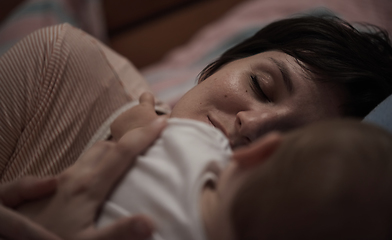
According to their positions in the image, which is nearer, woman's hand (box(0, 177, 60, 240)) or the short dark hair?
woman's hand (box(0, 177, 60, 240))

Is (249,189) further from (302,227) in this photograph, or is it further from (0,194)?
(0,194)

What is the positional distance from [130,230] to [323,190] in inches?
11.5

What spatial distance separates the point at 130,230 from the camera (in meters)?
0.47

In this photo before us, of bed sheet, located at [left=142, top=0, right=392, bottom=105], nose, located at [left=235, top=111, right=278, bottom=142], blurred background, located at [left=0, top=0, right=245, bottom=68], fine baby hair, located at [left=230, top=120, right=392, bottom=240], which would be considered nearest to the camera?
fine baby hair, located at [left=230, top=120, right=392, bottom=240]

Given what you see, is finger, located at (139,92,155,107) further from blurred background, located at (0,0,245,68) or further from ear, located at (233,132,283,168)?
blurred background, located at (0,0,245,68)

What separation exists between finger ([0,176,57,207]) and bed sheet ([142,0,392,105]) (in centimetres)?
73

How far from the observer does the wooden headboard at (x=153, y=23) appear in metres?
2.12

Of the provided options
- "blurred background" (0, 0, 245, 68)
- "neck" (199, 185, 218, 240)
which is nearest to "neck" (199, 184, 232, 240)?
"neck" (199, 185, 218, 240)

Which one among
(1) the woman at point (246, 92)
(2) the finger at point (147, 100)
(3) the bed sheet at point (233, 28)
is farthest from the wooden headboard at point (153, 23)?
(2) the finger at point (147, 100)

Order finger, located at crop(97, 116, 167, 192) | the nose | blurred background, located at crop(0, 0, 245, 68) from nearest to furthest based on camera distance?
finger, located at crop(97, 116, 167, 192) < the nose < blurred background, located at crop(0, 0, 245, 68)

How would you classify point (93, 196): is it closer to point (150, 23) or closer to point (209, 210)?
point (209, 210)

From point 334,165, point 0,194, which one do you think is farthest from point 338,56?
point 0,194

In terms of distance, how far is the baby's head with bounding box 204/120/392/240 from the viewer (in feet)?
1.33

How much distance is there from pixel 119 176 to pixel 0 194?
232 millimetres
